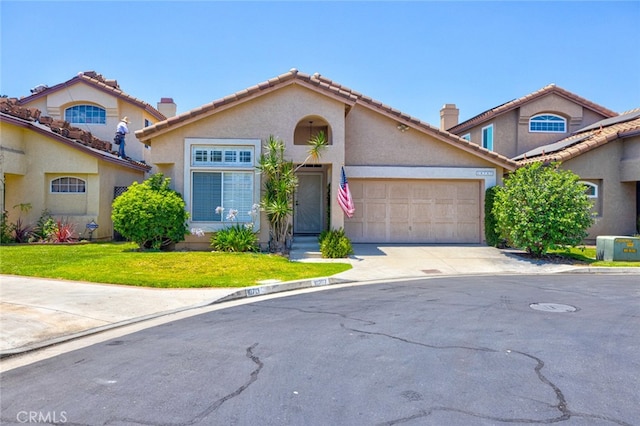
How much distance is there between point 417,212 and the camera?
18.4 meters

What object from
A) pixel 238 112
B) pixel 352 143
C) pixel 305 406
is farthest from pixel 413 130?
pixel 305 406

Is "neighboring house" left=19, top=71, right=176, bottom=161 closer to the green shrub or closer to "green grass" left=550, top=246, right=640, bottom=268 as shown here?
the green shrub

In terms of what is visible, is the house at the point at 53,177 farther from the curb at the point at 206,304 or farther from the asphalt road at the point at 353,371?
the asphalt road at the point at 353,371

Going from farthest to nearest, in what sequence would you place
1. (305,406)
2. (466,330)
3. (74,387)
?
(466,330) < (74,387) < (305,406)

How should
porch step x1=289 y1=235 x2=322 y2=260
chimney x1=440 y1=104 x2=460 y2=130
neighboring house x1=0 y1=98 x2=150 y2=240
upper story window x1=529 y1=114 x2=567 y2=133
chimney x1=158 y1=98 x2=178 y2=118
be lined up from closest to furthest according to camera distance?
porch step x1=289 y1=235 x2=322 y2=260 < neighboring house x1=0 y1=98 x2=150 y2=240 < upper story window x1=529 y1=114 x2=567 y2=133 < chimney x1=158 y1=98 x2=178 y2=118 < chimney x1=440 y1=104 x2=460 y2=130

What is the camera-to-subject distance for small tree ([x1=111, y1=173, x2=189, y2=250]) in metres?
14.6

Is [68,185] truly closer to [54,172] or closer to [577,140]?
[54,172]

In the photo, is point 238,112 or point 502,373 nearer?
→ point 502,373

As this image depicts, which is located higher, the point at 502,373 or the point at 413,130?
the point at 413,130

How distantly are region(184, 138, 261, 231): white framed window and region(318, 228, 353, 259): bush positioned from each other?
94.8 inches

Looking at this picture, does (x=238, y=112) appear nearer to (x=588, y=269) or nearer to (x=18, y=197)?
(x=18, y=197)

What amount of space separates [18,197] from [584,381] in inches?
770

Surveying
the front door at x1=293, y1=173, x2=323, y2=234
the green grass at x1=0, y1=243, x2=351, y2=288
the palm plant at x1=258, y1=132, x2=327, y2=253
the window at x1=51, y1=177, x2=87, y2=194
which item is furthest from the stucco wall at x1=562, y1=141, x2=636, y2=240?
the window at x1=51, y1=177, x2=87, y2=194

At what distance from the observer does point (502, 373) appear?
5.08 meters
